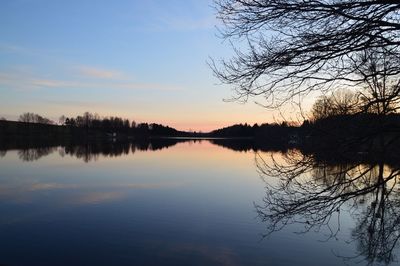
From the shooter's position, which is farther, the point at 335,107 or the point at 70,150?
the point at 70,150

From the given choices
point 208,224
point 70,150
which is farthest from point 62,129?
point 208,224

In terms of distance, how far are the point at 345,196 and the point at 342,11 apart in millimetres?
2278

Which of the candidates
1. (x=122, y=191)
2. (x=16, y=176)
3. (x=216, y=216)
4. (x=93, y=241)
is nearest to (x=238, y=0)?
(x=93, y=241)

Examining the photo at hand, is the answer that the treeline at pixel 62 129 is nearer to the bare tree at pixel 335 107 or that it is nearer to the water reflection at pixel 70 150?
the water reflection at pixel 70 150

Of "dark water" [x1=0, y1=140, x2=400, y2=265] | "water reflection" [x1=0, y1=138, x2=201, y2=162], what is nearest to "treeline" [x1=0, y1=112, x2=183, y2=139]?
"water reflection" [x1=0, y1=138, x2=201, y2=162]

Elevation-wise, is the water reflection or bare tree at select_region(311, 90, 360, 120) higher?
bare tree at select_region(311, 90, 360, 120)

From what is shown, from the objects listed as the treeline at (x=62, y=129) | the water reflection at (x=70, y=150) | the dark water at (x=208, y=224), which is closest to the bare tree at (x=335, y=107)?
the dark water at (x=208, y=224)

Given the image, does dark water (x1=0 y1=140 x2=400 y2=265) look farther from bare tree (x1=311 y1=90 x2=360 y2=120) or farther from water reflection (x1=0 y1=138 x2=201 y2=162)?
water reflection (x1=0 y1=138 x2=201 y2=162)

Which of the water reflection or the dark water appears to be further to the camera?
the water reflection

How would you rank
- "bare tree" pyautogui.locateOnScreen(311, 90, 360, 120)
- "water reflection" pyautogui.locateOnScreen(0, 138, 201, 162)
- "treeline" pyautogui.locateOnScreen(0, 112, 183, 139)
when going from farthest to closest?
"treeline" pyautogui.locateOnScreen(0, 112, 183, 139) → "water reflection" pyautogui.locateOnScreen(0, 138, 201, 162) → "bare tree" pyautogui.locateOnScreen(311, 90, 360, 120)

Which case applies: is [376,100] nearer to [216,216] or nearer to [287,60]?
[287,60]

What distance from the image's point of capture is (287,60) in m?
5.57

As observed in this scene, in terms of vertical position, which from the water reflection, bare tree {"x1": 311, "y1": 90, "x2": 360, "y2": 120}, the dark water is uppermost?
bare tree {"x1": 311, "y1": 90, "x2": 360, "y2": 120}

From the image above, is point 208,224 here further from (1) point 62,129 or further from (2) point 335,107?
(1) point 62,129
